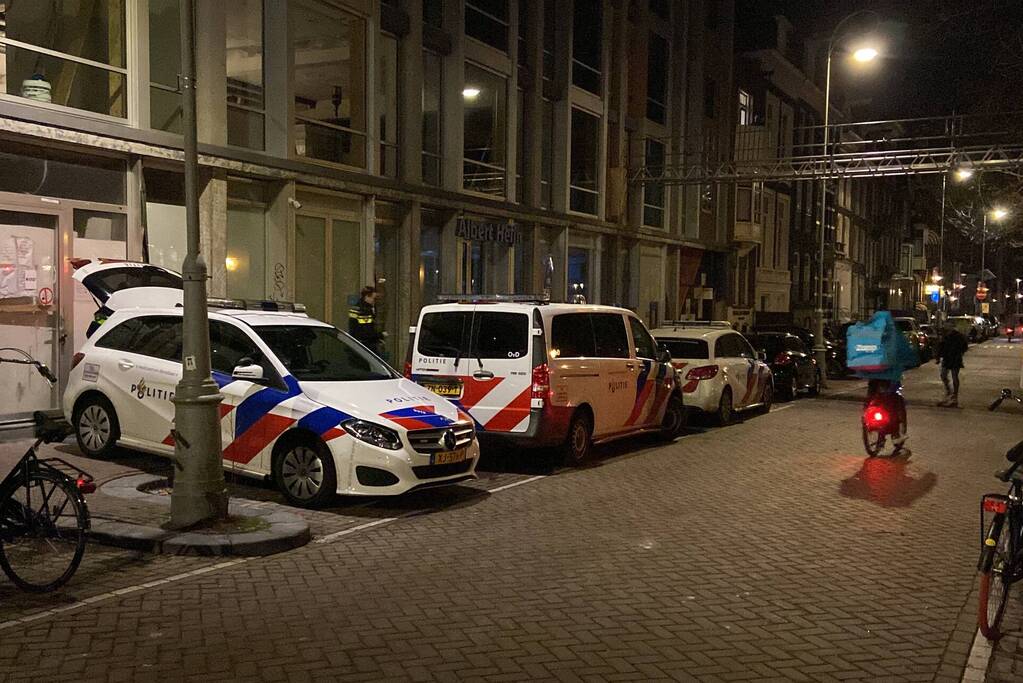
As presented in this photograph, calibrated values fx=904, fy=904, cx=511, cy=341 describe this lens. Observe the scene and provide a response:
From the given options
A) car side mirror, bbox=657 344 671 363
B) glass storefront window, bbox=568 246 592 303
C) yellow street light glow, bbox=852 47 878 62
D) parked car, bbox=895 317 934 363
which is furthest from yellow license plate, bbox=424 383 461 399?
parked car, bbox=895 317 934 363

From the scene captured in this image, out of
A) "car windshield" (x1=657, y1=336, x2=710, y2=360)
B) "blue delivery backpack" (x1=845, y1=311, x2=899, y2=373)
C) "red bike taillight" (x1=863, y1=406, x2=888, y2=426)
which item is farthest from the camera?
"car windshield" (x1=657, y1=336, x2=710, y2=360)

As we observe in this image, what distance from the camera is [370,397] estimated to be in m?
8.77

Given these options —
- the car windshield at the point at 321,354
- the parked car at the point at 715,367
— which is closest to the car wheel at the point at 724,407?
the parked car at the point at 715,367

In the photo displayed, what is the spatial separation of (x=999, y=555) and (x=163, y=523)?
6183 millimetres

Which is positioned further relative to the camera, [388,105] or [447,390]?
[388,105]

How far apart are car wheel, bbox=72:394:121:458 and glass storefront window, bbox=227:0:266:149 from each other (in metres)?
6.43

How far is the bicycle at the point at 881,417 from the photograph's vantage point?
1213cm

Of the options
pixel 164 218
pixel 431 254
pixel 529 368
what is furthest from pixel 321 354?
pixel 431 254

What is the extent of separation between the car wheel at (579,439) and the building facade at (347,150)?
6.66 metres

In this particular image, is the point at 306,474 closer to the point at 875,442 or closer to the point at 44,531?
the point at 44,531

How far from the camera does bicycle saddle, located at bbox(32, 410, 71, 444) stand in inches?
241

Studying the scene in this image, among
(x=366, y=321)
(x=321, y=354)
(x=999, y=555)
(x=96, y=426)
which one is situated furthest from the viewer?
(x=366, y=321)

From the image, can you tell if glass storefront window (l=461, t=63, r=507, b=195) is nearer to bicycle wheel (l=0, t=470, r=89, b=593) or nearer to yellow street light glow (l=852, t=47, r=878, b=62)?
yellow street light glow (l=852, t=47, r=878, b=62)

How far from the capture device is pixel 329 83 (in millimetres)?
17328
